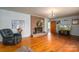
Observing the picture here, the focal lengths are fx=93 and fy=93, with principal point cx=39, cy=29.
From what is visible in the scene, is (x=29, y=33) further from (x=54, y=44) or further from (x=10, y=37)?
(x=54, y=44)

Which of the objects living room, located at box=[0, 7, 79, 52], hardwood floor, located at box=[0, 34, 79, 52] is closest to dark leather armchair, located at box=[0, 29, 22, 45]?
living room, located at box=[0, 7, 79, 52]

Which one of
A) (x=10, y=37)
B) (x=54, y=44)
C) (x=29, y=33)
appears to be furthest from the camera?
(x=54, y=44)

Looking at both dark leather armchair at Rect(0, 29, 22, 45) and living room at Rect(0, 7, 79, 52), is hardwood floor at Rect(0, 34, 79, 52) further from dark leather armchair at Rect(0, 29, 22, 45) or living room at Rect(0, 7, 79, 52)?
dark leather armchair at Rect(0, 29, 22, 45)

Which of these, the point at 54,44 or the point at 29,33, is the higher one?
the point at 29,33

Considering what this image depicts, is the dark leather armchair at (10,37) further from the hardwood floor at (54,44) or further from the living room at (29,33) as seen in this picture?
the hardwood floor at (54,44)

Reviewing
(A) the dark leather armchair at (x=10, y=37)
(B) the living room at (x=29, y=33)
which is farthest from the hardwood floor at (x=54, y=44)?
(A) the dark leather armchair at (x=10, y=37)

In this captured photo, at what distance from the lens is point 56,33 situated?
4273 mm

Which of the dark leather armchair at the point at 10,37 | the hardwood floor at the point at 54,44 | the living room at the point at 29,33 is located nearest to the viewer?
the living room at the point at 29,33

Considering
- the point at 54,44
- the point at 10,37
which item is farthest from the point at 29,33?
the point at 54,44

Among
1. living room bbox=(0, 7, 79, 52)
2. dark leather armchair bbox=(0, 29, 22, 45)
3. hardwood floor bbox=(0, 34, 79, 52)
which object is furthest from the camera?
hardwood floor bbox=(0, 34, 79, 52)

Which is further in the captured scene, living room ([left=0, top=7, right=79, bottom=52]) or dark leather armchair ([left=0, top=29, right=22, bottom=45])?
dark leather armchair ([left=0, top=29, right=22, bottom=45])

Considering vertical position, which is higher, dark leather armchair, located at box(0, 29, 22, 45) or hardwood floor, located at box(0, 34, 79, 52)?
dark leather armchair, located at box(0, 29, 22, 45)

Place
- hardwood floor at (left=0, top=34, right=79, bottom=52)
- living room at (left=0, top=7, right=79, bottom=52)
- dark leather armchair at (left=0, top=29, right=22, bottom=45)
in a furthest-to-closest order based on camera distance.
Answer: hardwood floor at (left=0, top=34, right=79, bottom=52) → dark leather armchair at (left=0, top=29, right=22, bottom=45) → living room at (left=0, top=7, right=79, bottom=52)
